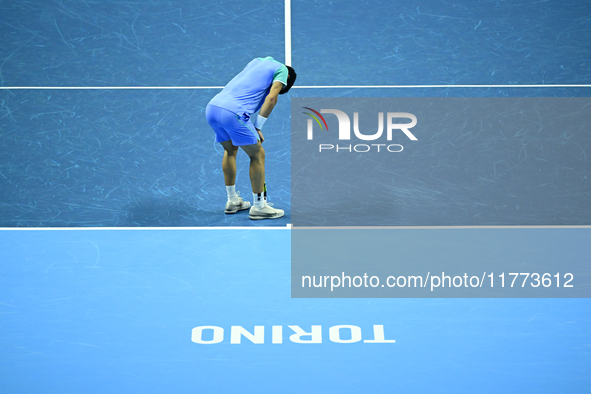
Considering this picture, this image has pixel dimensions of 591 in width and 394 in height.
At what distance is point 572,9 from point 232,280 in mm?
4683

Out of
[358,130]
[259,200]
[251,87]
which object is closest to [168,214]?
[259,200]

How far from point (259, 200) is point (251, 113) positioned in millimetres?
693

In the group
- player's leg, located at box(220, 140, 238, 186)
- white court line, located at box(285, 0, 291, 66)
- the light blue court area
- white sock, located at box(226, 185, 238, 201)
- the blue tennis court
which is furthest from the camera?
white court line, located at box(285, 0, 291, 66)

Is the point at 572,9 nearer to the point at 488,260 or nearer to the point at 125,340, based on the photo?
the point at 488,260

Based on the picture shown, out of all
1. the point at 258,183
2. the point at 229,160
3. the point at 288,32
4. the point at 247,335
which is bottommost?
the point at 247,335

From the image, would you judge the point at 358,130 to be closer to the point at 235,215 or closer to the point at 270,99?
the point at 270,99

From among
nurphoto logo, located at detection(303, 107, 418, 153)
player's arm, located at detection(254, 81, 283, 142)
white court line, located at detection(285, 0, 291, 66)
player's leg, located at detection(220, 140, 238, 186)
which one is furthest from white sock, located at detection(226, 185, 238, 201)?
white court line, located at detection(285, 0, 291, 66)

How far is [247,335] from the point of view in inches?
107

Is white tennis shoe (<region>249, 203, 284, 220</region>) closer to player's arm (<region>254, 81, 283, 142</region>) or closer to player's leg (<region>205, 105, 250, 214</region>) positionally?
player's leg (<region>205, 105, 250, 214</region>)

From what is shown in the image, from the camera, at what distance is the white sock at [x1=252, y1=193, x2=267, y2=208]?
4657mm

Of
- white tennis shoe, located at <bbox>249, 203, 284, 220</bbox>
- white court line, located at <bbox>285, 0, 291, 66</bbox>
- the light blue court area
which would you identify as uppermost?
white court line, located at <bbox>285, 0, 291, 66</bbox>

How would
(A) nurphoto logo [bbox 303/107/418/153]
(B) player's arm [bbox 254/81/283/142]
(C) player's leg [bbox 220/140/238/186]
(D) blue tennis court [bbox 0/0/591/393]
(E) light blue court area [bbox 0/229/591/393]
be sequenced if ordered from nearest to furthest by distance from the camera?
(E) light blue court area [bbox 0/229/591/393] → (D) blue tennis court [bbox 0/0/591/393] → (B) player's arm [bbox 254/81/283/142] → (C) player's leg [bbox 220/140/238/186] → (A) nurphoto logo [bbox 303/107/418/153]

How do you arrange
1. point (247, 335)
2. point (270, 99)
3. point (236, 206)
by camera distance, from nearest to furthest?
point (247, 335)
point (270, 99)
point (236, 206)

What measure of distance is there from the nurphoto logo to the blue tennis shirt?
909 mm
